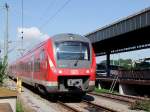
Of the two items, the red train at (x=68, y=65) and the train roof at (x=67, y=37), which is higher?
the train roof at (x=67, y=37)

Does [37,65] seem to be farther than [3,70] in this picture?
Yes

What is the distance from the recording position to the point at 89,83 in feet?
62.9

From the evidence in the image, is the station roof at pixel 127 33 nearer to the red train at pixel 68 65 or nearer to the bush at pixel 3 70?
the red train at pixel 68 65

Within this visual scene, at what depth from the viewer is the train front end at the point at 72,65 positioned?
18.7 meters

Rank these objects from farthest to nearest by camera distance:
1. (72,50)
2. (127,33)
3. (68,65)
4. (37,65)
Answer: (127,33) < (37,65) < (72,50) < (68,65)

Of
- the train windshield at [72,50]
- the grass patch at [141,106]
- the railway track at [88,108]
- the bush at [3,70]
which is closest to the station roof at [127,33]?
the train windshield at [72,50]

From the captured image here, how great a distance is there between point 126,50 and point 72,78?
2797cm

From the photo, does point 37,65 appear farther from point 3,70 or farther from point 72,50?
point 3,70

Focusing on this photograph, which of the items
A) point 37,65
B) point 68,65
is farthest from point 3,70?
point 37,65

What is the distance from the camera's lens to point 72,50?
19.3m

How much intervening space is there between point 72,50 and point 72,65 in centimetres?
77

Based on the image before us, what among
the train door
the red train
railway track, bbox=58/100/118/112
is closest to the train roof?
the red train

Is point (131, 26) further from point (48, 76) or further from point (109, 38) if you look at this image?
point (48, 76)

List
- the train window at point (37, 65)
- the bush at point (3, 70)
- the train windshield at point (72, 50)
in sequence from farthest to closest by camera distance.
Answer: the train window at point (37, 65)
the train windshield at point (72, 50)
the bush at point (3, 70)
